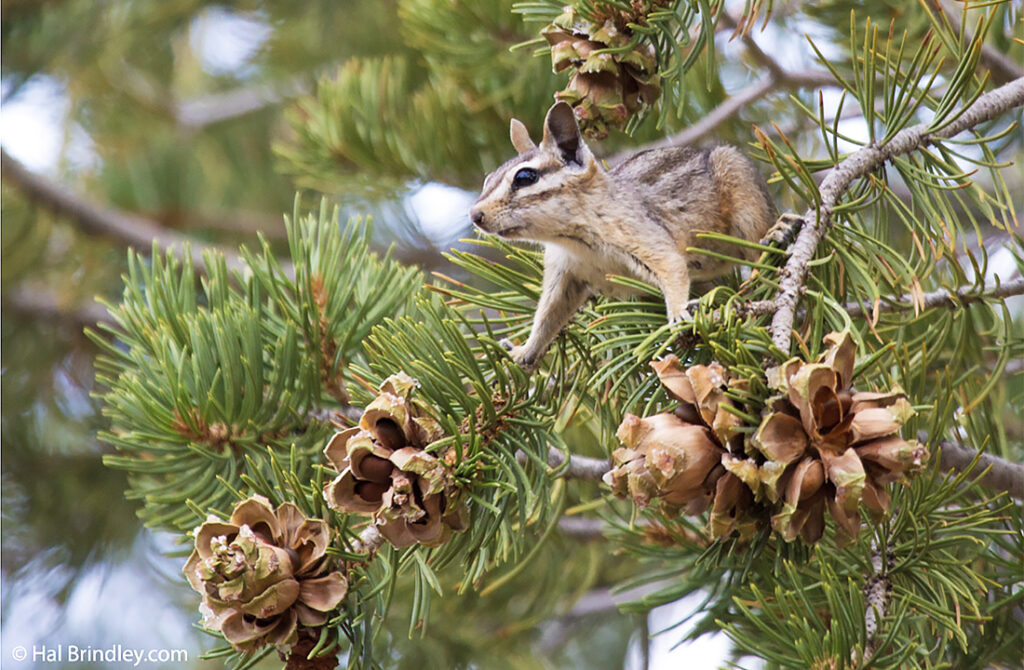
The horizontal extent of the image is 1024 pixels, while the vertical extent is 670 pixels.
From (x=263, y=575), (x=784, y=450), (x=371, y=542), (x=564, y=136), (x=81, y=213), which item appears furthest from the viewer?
(x=81, y=213)

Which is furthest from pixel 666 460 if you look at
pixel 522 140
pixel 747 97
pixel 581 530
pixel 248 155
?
pixel 248 155

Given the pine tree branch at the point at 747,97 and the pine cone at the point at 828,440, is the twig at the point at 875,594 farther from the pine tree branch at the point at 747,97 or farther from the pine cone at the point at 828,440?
the pine tree branch at the point at 747,97

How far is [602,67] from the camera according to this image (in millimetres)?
1151

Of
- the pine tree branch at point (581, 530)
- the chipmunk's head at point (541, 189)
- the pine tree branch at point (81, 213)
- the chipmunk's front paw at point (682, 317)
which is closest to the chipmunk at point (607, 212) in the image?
the chipmunk's head at point (541, 189)

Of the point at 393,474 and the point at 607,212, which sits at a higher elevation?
the point at 607,212

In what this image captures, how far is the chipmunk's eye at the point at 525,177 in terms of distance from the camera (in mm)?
1398

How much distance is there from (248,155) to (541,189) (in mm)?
3082

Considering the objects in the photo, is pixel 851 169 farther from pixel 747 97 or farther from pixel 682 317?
pixel 747 97

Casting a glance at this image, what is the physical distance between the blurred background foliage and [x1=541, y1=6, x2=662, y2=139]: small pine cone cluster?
5 cm

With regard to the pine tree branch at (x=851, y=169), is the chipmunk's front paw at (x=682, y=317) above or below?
below

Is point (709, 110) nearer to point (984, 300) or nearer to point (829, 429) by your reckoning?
point (984, 300)

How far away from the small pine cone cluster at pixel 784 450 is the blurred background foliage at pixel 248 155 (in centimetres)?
46

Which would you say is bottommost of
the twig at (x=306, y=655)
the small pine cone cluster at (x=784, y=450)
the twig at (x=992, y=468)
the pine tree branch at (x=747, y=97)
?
the twig at (x=306, y=655)

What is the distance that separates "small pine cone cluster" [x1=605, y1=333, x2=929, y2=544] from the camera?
784 millimetres
